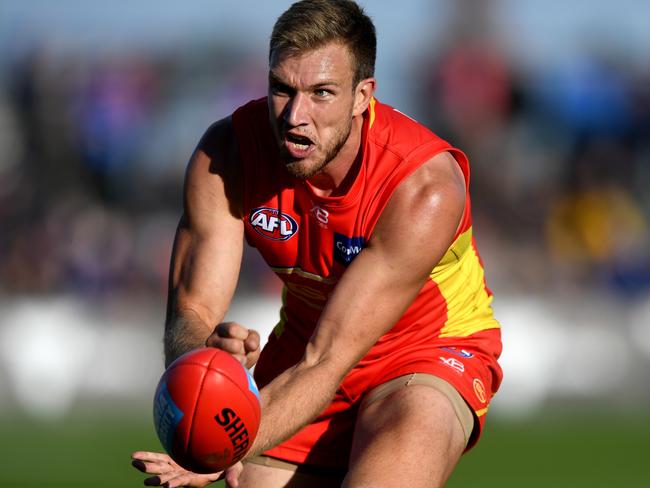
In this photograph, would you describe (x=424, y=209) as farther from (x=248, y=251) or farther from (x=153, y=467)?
(x=248, y=251)

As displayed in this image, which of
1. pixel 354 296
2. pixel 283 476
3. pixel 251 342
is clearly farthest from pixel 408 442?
pixel 283 476

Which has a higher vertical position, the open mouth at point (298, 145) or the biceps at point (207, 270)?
the open mouth at point (298, 145)

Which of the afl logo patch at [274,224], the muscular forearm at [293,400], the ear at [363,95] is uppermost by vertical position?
the ear at [363,95]

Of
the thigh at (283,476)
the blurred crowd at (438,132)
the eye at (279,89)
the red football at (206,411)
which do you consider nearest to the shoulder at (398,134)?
the eye at (279,89)

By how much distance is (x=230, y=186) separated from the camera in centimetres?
602

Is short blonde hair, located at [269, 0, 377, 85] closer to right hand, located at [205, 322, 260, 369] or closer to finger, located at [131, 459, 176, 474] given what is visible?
right hand, located at [205, 322, 260, 369]

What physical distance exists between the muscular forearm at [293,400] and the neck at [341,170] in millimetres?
871

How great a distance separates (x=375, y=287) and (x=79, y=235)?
32.6 feet

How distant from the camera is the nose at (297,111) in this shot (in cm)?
Result: 548

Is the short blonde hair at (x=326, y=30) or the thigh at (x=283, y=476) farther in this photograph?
the thigh at (x=283, y=476)

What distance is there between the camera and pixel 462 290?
6.15 m

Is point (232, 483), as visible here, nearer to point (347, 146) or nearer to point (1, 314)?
point (347, 146)

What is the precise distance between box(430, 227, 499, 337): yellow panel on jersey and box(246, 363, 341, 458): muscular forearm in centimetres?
84

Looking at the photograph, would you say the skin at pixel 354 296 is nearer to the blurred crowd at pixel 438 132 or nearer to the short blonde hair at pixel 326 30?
the short blonde hair at pixel 326 30
